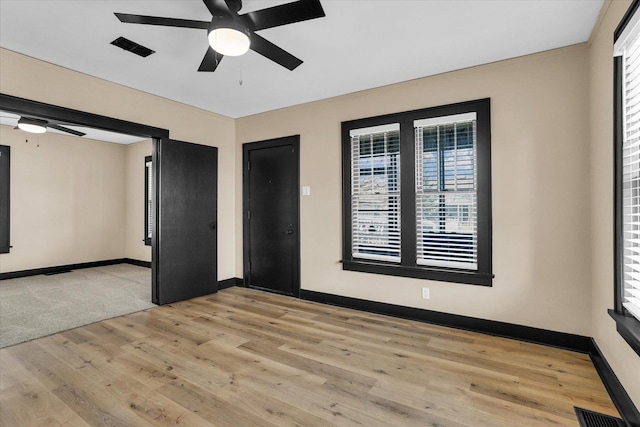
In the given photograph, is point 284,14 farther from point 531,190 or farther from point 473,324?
point 473,324

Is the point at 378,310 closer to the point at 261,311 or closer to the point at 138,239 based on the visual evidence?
the point at 261,311

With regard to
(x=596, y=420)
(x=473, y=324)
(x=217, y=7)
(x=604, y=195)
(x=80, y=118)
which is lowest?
(x=596, y=420)

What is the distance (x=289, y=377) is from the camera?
2523 mm

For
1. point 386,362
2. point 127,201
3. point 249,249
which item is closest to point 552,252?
point 386,362

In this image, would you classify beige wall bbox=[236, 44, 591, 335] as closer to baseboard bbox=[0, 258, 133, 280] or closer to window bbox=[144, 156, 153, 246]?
window bbox=[144, 156, 153, 246]

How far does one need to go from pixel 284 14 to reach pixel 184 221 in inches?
131

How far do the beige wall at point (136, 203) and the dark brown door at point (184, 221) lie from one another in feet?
10.0

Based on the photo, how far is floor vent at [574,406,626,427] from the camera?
1963 millimetres

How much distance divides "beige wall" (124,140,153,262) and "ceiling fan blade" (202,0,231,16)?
5.84 meters

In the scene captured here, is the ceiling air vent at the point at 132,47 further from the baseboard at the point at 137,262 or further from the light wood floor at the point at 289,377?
the baseboard at the point at 137,262

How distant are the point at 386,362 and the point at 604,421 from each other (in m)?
1.40

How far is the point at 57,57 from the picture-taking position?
10.7 ft

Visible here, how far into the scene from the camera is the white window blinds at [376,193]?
3.96 m

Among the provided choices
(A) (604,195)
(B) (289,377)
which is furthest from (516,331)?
(B) (289,377)
